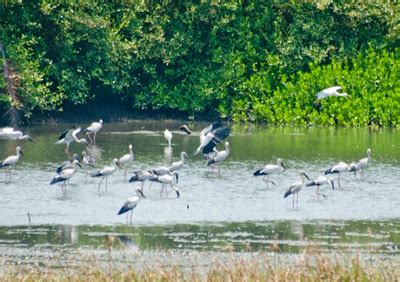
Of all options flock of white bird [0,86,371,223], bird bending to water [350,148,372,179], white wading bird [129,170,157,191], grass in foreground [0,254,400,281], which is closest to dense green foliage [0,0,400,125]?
flock of white bird [0,86,371,223]

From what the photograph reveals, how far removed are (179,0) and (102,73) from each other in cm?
328

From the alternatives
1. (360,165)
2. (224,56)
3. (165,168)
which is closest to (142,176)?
(165,168)

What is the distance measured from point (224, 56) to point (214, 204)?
16107 millimetres

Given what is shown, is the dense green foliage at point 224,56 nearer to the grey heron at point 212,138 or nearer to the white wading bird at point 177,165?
the grey heron at point 212,138

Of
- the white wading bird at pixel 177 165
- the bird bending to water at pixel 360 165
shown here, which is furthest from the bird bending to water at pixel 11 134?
the bird bending to water at pixel 360 165

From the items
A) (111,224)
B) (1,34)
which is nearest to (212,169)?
(111,224)

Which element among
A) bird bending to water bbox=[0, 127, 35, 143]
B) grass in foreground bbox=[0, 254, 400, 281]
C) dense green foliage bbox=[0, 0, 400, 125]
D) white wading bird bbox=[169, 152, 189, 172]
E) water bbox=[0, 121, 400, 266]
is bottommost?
water bbox=[0, 121, 400, 266]

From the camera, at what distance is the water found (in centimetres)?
1814

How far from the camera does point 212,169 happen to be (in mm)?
26422

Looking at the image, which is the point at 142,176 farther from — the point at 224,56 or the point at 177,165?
the point at 224,56

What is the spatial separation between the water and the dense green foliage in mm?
4092

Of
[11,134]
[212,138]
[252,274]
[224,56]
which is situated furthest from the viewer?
[224,56]

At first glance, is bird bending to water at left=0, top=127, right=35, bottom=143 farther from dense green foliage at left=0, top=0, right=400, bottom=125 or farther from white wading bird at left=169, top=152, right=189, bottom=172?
dense green foliage at left=0, top=0, right=400, bottom=125

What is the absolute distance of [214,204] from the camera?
71.5 feet
